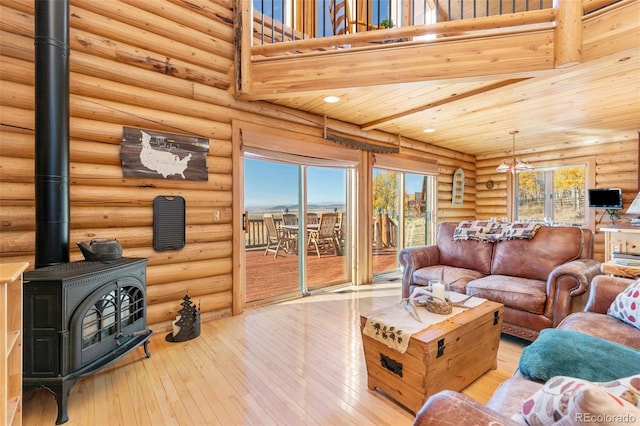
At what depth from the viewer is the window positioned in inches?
231

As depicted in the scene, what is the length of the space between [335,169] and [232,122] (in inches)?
66.6

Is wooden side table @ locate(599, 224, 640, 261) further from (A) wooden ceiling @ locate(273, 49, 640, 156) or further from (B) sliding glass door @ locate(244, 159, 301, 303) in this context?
(B) sliding glass door @ locate(244, 159, 301, 303)

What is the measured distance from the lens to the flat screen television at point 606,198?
16.7 ft

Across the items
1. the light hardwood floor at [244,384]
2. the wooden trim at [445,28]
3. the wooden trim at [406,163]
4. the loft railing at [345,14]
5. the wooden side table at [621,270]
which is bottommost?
the light hardwood floor at [244,384]

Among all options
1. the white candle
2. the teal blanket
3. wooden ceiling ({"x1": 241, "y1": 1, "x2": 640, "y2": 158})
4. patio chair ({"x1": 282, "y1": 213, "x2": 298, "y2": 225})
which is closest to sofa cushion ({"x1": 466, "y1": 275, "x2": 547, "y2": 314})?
the white candle

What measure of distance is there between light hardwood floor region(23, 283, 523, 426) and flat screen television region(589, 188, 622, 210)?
4.20m

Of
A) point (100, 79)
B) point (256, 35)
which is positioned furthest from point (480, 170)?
point (100, 79)

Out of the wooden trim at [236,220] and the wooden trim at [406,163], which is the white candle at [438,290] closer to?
the wooden trim at [236,220]

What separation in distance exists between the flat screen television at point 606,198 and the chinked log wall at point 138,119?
5682 mm

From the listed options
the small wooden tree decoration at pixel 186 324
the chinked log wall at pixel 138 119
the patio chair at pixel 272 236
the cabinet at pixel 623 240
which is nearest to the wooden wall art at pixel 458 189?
the cabinet at pixel 623 240

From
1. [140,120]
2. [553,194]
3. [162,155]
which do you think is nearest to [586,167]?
[553,194]

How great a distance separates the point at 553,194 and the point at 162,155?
7.13m

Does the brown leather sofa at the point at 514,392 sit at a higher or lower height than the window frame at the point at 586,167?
lower

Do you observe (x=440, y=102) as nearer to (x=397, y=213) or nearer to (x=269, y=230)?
(x=397, y=213)
